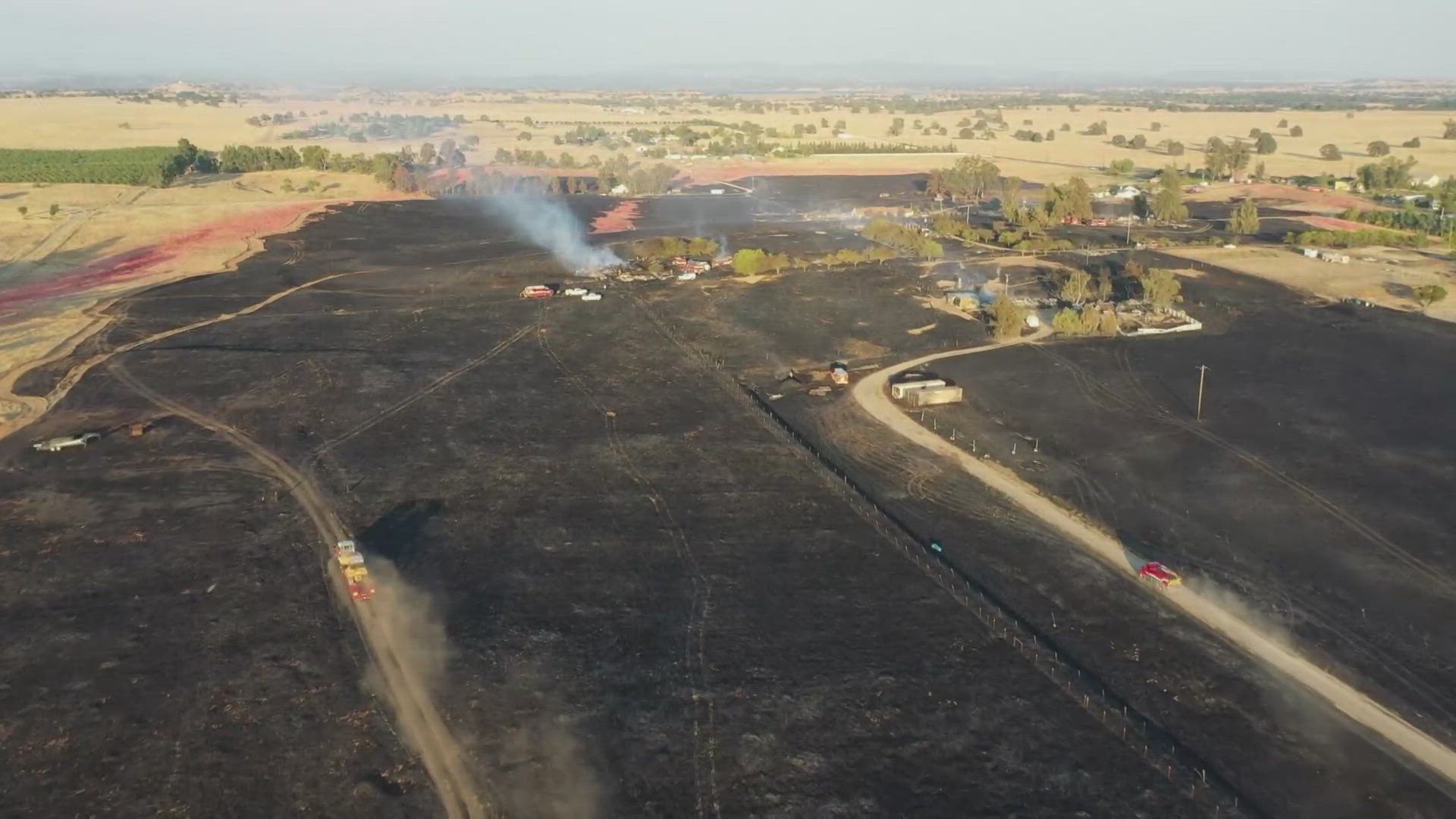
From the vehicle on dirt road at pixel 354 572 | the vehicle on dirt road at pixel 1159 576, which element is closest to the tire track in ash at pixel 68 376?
the vehicle on dirt road at pixel 354 572

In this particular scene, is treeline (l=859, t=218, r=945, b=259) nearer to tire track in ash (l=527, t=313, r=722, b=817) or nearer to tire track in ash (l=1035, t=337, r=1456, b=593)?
tire track in ash (l=1035, t=337, r=1456, b=593)

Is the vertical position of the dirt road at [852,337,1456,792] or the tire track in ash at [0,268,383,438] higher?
the tire track in ash at [0,268,383,438]

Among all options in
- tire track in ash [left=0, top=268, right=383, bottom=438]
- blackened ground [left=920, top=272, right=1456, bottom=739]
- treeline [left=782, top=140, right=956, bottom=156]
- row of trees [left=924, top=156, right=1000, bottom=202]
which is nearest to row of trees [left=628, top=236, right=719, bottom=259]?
tire track in ash [left=0, top=268, right=383, bottom=438]

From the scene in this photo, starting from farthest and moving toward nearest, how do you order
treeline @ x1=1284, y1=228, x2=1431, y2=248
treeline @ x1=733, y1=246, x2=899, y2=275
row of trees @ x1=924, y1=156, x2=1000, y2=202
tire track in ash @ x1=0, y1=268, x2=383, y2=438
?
row of trees @ x1=924, y1=156, x2=1000, y2=202
treeline @ x1=1284, y1=228, x2=1431, y2=248
treeline @ x1=733, y1=246, x2=899, y2=275
tire track in ash @ x1=0, y1=268, x2=383, y2=438

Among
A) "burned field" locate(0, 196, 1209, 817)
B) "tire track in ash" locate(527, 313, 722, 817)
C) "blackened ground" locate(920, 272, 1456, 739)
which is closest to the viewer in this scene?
"burned field" locate(0, 196, 1209, 817)

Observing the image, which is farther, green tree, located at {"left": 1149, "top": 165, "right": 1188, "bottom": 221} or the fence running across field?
green tree, located at {"left": 1149, "top": 165, "right": 1188, "bottom": 221}

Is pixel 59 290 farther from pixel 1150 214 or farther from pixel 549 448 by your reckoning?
pixel 1150 214

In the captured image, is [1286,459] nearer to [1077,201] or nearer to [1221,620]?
[1221,620]
